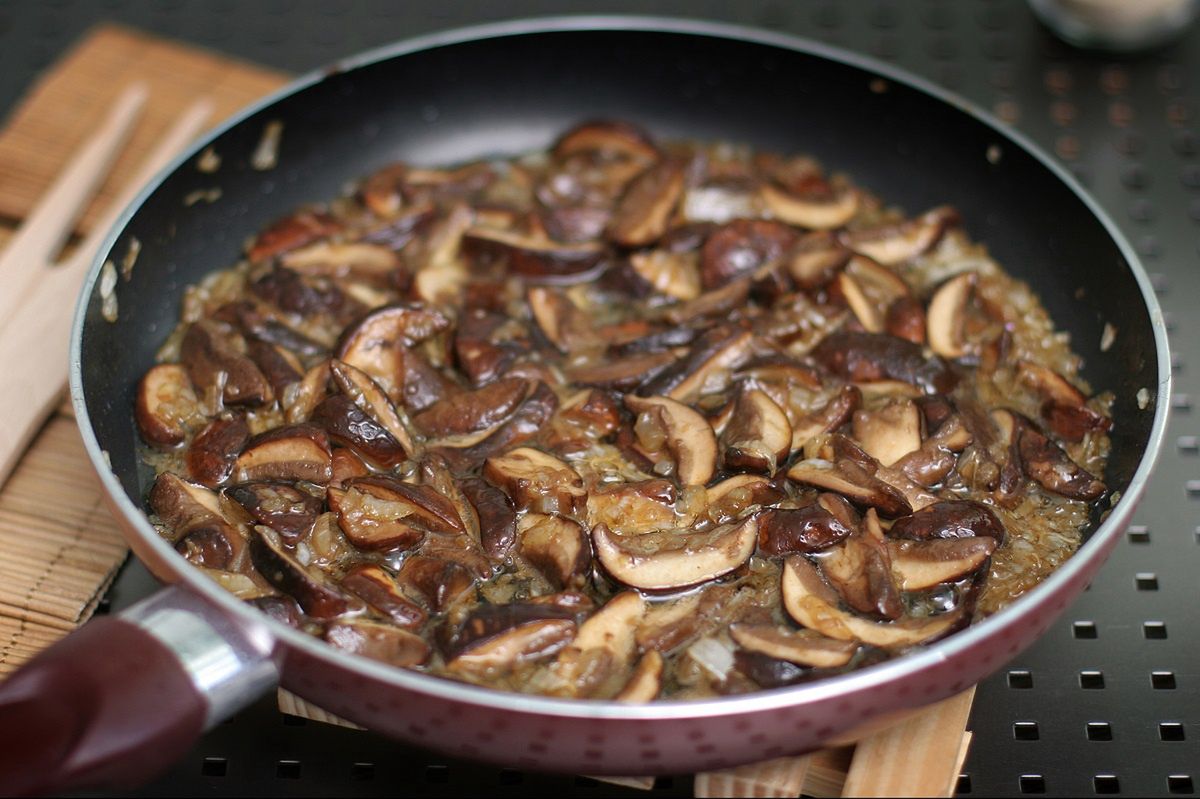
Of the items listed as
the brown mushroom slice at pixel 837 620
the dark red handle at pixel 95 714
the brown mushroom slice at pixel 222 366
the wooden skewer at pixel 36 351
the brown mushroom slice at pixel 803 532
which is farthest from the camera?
the wooden skewer at pixel 36 351

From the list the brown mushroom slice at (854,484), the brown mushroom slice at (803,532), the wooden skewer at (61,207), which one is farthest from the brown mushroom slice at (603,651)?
the wooden skewer at (61,207)

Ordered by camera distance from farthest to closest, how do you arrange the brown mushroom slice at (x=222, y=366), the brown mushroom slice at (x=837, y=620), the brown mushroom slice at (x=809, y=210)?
1. the brown mushroom slice at (x=809, y=210)
2. the brown mushroom slice at (x=222, y=366)
3. the brown mushroom slice at (x=837, y=620)

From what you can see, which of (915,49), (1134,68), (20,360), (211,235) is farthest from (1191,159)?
(20,360)

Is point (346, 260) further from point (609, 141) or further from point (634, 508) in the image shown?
point (634, 508)

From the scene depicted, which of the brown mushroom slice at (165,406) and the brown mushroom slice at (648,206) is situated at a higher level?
the brown mushroom slice at (648,206)

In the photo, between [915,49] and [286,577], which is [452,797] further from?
[915,49]

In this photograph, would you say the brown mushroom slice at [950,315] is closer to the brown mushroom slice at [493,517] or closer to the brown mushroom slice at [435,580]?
the brown mushroom slice at [493,517]

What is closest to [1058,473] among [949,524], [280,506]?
[949,524]
